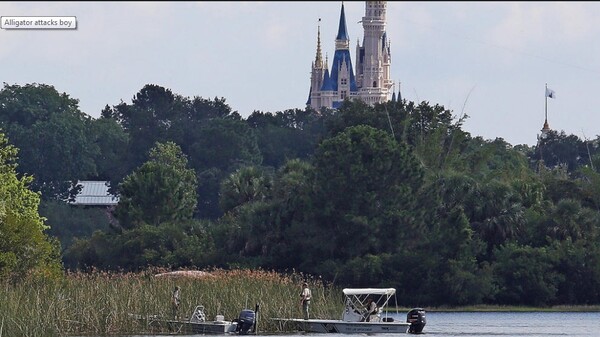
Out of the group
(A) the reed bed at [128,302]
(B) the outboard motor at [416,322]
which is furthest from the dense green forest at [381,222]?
(B) the outboard motor at [416,322]

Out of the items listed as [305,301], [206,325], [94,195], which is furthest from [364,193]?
[94,195]

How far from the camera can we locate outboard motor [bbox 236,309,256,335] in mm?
52594

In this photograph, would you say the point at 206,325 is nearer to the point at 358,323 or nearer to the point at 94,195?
the point at 358,323

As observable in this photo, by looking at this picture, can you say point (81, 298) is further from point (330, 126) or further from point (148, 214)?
point (330, 126)

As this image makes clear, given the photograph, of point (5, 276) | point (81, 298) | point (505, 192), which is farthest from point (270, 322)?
point (505, 192)

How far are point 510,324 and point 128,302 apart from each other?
18863 mm

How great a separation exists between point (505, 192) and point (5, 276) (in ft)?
106

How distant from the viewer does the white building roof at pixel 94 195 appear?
144000mm

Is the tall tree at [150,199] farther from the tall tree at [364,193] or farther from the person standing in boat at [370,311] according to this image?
the person standing in boat at [370,311]

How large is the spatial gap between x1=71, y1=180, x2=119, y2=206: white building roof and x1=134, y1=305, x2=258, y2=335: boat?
88.8 metres

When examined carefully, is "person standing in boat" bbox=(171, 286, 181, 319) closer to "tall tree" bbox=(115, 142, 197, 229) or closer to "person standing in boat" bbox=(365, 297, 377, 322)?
"person standing in boat" bbox=(365, 297, 377, 322)

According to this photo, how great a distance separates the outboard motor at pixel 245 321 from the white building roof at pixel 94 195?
8936 cm

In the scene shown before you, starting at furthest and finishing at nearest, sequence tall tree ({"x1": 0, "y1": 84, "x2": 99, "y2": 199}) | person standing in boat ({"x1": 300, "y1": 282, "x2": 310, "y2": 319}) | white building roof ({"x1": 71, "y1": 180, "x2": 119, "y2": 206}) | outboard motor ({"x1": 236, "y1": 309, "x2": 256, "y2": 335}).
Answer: white building roof ({"x1": 71, "y1": 180, "x2": 119, "y2": 206}) → tall tree ({"x1": 0, "y1": 84, "x2": 99, "y2": 199}) → person standing in boat ({"x1": 300, "y1": 282, "x2": 310, "y2": 319}) → outboard motor ({"x1": 236, "y1": 309, "x2": 256, "y2": 335})

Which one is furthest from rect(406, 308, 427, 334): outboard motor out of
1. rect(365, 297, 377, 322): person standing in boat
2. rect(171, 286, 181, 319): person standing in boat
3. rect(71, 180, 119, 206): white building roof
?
rect(71, 180, 119, 206): white building roof
